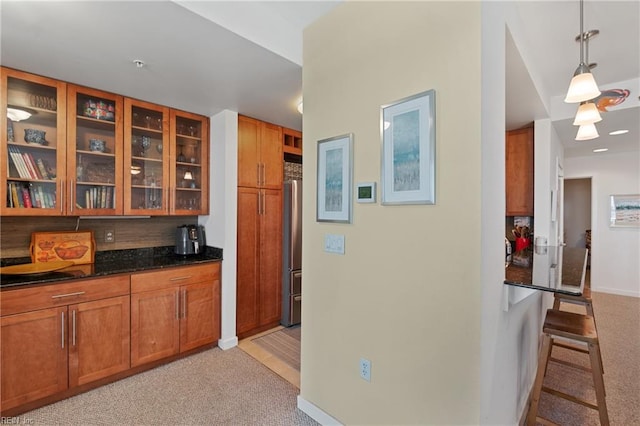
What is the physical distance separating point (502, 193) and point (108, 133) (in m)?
2.99

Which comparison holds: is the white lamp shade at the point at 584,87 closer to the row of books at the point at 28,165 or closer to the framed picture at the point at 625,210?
the row of books at the point at 28,165

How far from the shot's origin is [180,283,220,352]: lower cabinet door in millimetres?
2646

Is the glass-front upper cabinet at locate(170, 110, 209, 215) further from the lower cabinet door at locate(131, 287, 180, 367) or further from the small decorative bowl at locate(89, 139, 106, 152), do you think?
the lower cabinet door at locate(131, 287, 180, 367)

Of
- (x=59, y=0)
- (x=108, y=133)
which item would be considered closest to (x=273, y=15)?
(x=59, y=0)

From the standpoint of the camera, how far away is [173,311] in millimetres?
2576

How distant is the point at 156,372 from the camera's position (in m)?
2.45

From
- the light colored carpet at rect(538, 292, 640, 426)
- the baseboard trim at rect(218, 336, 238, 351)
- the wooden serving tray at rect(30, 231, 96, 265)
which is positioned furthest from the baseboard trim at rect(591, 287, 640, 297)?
the wooden serving tray at rect(30, 231, 96, 265)

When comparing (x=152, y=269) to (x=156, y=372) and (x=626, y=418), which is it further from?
(x=626, y=418)

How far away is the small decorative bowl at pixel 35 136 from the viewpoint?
2.16m

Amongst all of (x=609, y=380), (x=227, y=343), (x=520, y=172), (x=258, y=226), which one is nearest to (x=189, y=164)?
(x=258, y=226)

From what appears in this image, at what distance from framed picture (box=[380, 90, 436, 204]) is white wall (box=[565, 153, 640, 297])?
5.75m

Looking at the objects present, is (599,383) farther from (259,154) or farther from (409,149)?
(259,154)

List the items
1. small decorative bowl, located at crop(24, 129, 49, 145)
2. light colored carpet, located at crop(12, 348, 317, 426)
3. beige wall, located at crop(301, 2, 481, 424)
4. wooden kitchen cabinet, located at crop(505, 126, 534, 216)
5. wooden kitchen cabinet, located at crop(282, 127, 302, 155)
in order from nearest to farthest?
1. beige wall, located at crop(301, 2, 481, 424)
2. light colored carpet, located at crop(12, 348, 317, 426)
3. small decorative bowl, located at crop(24, 129, 49, 145)
4. wooden kitchen cabinet, located at crop(505, 126, 534, 216)
5. wooden kitchen cabinet, located at crop(282, 127, 302, 155)

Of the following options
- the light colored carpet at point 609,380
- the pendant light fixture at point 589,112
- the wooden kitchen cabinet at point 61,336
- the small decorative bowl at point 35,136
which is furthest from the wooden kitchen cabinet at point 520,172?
the small decorative bowl at point 35,136
